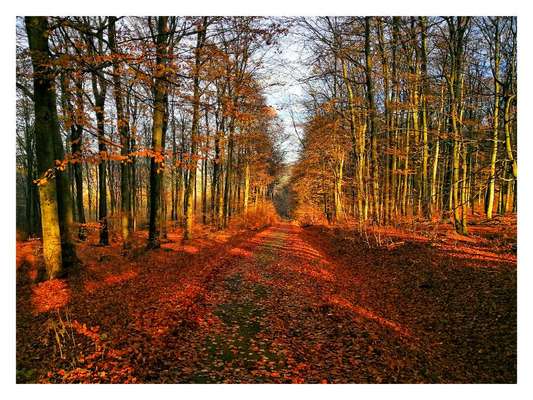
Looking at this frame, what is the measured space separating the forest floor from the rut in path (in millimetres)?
21

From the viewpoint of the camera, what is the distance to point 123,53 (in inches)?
307

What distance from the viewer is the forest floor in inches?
181

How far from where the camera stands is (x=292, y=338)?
563 centimetres

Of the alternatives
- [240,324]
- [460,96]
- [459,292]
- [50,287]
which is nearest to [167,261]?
[50,287]

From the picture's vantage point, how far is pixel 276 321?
6.36 meters

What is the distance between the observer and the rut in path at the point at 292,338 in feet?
15.1

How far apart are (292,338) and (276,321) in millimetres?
773

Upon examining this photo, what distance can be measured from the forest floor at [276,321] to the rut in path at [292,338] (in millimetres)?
21

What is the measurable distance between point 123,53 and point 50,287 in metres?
5.93

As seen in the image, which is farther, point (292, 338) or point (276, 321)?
point (276, 321)

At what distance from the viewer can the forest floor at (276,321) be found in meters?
4.59

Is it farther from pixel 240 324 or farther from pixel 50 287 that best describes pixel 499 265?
pixel 50 287
